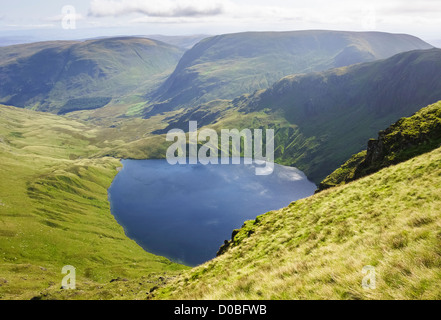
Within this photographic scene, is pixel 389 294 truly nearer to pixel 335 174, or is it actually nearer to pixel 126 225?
pixel 335 174

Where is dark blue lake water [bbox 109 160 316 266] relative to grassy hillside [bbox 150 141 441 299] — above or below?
below

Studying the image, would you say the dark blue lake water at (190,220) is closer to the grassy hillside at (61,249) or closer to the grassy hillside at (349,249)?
the grassy hillside at (61,249)

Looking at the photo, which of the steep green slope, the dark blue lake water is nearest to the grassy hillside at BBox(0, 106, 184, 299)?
the dark blue lake water

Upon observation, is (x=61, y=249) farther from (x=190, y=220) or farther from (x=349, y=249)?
(x=349, y=249)

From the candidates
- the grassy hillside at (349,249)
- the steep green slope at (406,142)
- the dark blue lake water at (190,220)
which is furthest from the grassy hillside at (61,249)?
the steep green slope at (406,142)

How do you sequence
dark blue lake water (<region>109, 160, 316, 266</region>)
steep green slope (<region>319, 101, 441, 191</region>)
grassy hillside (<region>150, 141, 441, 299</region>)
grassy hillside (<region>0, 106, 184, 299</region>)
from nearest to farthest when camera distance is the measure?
grassy hillside (<region>150, 141, 441, 299</region>) < steep green slope (<region>319, 101, 441, 191</region>) < grassy hillside (<region>0, 106, 184, 299</region>) < dark blue lake water (<region>109, 160, 316, 266</region>)

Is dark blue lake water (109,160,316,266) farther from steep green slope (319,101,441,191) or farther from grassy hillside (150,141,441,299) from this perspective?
grassy hillside (150,141,441,299)

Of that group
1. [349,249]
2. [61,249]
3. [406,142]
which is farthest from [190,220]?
[349,249]

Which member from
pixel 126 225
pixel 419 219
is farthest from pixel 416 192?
pixel 126 225
